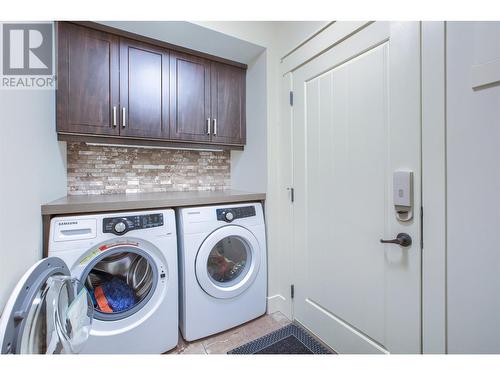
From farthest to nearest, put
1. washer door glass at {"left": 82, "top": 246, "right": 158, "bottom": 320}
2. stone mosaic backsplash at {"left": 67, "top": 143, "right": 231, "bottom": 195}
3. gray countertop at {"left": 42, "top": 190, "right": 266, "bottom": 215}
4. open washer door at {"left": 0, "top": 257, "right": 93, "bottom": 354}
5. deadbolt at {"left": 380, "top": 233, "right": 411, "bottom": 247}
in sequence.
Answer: stone mosaic backsplash at {"left": 67, "top": 143, "right": 231, "bottom": 195}, washer door glass at {"left": 82, "top": 246, "right": 158, "bottom": 320}, gray countertop at {"left": 42, "top": 190, "right": 266, "bottom": 215}, deadbolt at {"left": 380, "top": 233, "right": 411, "bottom": 247}, open washer door at {"left": 0, "top": 257, "right": 93, "bottom": 354}

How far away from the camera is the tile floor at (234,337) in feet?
4.89

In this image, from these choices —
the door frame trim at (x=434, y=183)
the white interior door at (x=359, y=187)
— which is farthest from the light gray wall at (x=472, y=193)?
the white interior door at (x=359, y=187)

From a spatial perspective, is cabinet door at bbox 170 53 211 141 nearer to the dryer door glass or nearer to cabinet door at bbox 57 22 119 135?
cabinet door at bbox 57 22 119 135

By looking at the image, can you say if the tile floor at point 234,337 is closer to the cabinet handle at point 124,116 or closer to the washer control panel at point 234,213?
the washer control panel at point 234,213

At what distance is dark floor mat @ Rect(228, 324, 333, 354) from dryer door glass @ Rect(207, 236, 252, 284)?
17.5 inches

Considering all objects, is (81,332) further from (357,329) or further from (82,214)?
(357,329)

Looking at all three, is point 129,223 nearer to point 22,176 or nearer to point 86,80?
point 22,176

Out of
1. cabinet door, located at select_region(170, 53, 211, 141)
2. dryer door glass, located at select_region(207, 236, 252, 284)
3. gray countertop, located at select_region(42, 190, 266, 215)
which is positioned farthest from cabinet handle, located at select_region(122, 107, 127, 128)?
dryer door glass, located at select_region(207, 236, 252, 284)

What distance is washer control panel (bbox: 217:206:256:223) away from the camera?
1.62 meters

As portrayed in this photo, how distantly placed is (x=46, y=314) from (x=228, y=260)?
116 cm

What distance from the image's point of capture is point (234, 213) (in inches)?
65.9

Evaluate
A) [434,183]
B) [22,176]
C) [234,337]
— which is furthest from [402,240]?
[22,176]

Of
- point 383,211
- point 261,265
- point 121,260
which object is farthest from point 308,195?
point 121,260

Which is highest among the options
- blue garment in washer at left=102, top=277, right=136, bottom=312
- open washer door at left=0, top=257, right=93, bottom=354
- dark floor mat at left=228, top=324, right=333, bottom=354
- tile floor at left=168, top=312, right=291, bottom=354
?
open washer door at left=0, top=257, right=93, bottom=354
